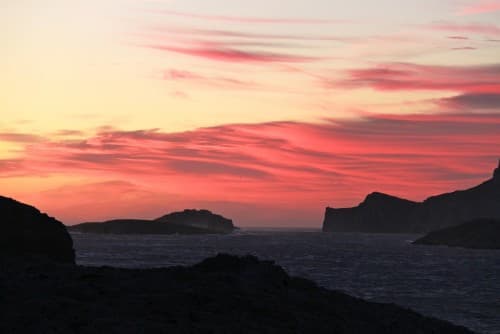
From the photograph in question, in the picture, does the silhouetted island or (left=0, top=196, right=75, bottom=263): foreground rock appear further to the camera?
(left=0, top=196, right=75, bottom=263): foreground rock

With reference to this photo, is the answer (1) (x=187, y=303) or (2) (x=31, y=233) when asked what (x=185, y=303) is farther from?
(2) (x=31, y=233)

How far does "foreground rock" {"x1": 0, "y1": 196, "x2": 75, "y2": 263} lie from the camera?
59000mm

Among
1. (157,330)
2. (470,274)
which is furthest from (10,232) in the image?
→ (470,274)

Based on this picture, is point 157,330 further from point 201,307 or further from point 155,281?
point 155,281

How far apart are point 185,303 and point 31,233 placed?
35.7 metres

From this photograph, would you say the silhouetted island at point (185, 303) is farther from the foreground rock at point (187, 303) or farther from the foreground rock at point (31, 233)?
the foreground rock at point (31, 233)

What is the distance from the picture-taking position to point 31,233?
198 ft

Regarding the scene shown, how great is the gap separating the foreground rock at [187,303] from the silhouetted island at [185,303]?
35mm

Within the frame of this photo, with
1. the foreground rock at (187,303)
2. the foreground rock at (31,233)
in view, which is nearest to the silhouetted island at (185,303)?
the foreground rock at (187,303)

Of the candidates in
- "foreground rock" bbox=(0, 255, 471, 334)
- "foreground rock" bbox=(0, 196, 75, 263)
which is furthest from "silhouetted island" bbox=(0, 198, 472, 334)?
"foreground rock" bbox=(0, 196, 75, 263)

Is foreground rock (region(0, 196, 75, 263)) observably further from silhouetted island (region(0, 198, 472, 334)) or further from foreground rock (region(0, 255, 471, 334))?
foreground rock (region(0, 255, 471, 334))

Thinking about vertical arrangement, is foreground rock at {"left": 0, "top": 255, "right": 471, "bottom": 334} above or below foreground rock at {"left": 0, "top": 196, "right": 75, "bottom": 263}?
below

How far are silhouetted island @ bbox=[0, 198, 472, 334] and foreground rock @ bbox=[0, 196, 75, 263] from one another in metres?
22.4

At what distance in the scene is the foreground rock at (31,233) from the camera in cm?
5900
